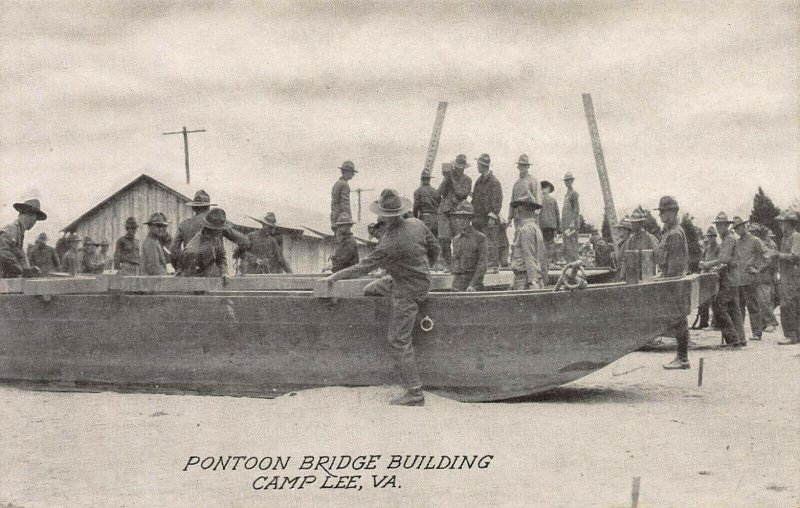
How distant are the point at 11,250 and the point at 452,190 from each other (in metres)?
5.76

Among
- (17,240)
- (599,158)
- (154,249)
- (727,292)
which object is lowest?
(727,292)

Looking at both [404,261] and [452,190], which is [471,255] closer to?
[404,261]

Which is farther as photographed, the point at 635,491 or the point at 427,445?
the point at 427,445

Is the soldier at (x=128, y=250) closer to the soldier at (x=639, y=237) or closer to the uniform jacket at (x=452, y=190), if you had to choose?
the uniform jacket at (x=452, y=190)

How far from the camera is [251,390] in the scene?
657cm

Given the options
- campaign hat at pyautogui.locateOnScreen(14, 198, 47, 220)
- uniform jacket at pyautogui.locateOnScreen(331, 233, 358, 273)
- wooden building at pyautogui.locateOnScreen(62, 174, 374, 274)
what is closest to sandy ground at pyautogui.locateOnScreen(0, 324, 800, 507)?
campaign hat at pyautogui.locateOnScreen(14, 198, 47, 220)

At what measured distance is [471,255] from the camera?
729cm

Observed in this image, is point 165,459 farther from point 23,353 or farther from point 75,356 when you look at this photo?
point 23,353

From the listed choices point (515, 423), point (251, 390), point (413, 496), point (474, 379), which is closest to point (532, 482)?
point (413, 496)

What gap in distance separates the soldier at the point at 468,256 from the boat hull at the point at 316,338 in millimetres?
1052

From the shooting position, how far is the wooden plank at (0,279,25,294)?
7.00m

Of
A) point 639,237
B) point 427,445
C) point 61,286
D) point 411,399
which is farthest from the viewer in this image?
point 639,237

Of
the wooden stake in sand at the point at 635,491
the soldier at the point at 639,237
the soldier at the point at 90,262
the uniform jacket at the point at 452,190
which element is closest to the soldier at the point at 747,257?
the soldier at the point at 639,237

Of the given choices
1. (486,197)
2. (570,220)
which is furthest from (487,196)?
(570,220)
